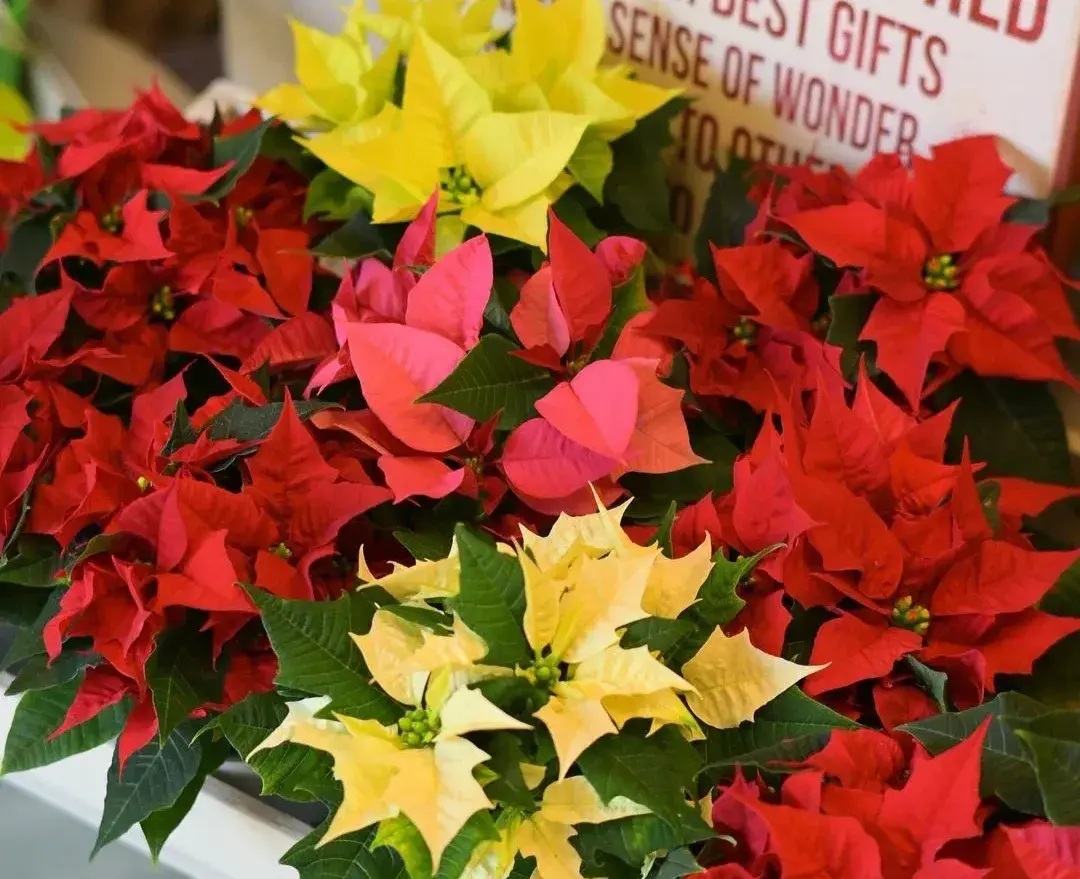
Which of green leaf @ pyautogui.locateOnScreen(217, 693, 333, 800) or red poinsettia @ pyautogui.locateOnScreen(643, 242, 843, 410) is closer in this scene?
green leaf @ pyautogui.locateOnScreen(217, 693, 333, 800)

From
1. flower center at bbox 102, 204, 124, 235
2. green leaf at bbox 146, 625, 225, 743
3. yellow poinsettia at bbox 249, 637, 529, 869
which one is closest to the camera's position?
yellow poinsettia at bbox 249, 637, 529, 869

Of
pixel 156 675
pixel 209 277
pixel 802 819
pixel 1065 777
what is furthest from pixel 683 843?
pixel 209 277

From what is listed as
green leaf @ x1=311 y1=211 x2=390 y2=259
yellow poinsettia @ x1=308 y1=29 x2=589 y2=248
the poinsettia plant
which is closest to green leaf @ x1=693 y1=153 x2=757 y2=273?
the poinsettia plant

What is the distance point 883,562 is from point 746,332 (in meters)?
0.21

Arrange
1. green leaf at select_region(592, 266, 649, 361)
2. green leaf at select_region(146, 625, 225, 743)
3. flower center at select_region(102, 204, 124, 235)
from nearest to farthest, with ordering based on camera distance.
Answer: green leaf at select_region(146, 625, 225, 743) → green leaf at select_region(592, 266, 649, 361) → flower center at select_region(102, 204, 124, 235)

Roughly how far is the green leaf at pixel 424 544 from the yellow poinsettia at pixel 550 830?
0.14 metres

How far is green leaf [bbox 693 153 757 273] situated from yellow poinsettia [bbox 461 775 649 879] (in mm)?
425

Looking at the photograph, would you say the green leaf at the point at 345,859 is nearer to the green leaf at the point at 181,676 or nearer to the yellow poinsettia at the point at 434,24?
the green leaf at the point at 181,676

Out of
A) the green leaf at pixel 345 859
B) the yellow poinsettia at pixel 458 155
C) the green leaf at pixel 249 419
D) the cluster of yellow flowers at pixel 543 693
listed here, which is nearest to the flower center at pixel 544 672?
the cluster of yellow flowers at pixel 543 693

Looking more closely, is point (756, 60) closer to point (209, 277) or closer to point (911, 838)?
point (209, 277)

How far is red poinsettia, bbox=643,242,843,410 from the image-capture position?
66cm

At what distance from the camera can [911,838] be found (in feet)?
1.48

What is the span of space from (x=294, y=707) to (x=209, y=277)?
13.4 inches

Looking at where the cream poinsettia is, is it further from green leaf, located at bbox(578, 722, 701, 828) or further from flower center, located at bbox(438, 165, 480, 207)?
flower center, located at bbox(438, 165, 480, 207)
